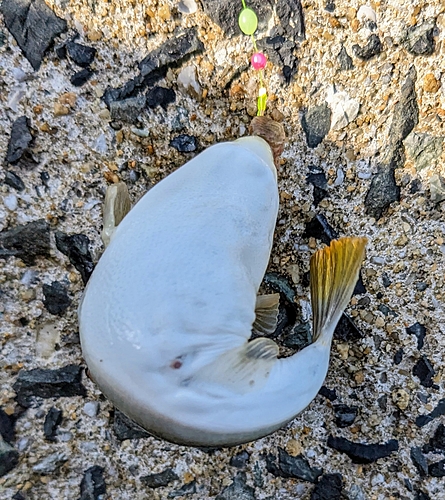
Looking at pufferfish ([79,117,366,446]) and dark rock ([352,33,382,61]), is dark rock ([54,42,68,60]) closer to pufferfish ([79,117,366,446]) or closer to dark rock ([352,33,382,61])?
pufferfish ([79,117,366,446])

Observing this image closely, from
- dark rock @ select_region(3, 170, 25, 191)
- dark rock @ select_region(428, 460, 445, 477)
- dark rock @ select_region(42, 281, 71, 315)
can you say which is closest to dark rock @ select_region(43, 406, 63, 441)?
dark rock @ select_region(42, 281, 71, 315)

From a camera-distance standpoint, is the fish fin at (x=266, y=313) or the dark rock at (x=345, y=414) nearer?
the fish fin at (x=266, y=313)

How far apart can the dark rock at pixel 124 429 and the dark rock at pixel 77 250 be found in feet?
1.45

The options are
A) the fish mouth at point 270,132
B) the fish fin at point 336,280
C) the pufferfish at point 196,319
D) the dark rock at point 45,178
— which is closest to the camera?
the pufferfish at point 196,319

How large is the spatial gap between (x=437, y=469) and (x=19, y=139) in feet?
5.19

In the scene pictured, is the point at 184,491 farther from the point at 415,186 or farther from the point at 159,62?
the point at 159,62

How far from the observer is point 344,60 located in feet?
4.56

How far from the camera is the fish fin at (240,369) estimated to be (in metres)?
0.92

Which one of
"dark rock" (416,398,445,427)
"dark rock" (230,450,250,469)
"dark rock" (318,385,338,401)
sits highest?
"dark rock" (318,385,338,401)

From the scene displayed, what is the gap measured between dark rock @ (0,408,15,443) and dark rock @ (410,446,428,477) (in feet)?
3.96

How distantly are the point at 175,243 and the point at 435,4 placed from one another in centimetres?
102

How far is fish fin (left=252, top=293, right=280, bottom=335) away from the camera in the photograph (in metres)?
1.26

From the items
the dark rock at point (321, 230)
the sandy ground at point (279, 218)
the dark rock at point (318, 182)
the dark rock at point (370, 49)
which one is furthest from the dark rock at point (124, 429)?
the dark rock at point (370, 49)

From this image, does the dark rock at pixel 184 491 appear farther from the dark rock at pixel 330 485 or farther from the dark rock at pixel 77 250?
the dark rock at pixel 77 250
